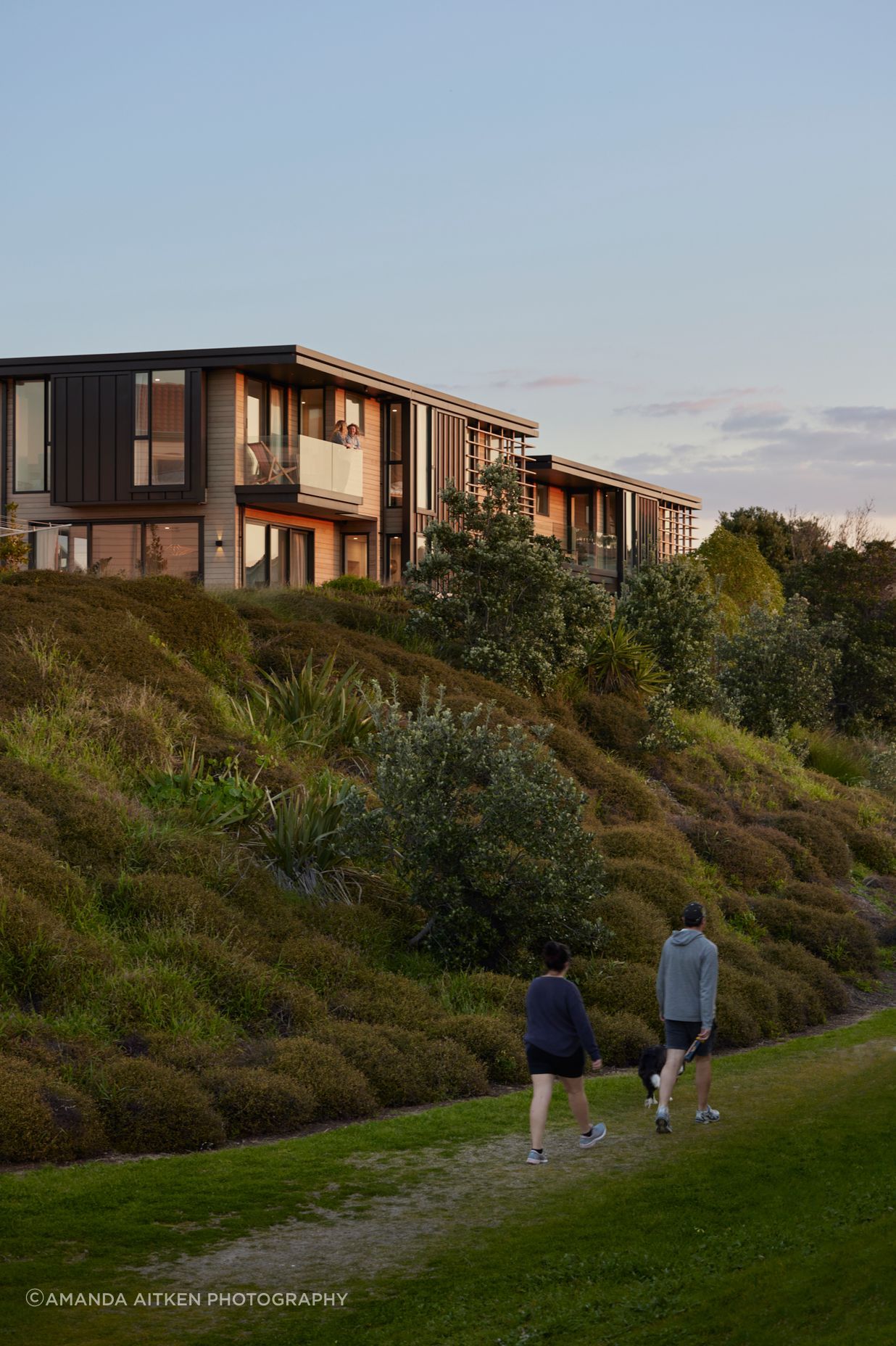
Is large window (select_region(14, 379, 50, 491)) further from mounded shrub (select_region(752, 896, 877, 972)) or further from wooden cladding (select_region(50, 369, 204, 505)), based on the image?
mounded shrub (select_region(752, 896, 877, 972))

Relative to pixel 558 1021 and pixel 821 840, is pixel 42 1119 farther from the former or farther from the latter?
pixel 821 840

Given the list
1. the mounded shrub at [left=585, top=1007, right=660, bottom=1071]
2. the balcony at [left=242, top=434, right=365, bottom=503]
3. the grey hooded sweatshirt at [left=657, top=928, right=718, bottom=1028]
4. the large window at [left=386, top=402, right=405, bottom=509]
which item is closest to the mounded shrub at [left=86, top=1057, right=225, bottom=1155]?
the grey hooded sweatshirt at [left=657, top=928, right=718, bottom=1028]

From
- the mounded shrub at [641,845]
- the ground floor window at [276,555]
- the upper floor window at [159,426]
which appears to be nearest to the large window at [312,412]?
the ground floor window at [276,555]

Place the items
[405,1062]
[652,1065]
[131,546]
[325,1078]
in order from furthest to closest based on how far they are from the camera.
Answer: [131,546], [405,1062], [325,1078], [652,1065]

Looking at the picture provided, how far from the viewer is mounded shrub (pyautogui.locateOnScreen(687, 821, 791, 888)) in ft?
65.6

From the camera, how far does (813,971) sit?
1673cm

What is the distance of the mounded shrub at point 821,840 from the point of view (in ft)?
73.4

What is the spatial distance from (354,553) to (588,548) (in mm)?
14513

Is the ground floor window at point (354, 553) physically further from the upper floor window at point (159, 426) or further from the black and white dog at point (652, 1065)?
the black and white dog at point (652, 1065)

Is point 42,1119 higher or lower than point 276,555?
lower

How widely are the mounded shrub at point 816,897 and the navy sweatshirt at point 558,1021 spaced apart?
11.1 metres

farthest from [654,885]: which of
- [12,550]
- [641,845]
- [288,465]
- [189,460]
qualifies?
[189,460]

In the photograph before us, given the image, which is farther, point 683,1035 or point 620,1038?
point 620,1038

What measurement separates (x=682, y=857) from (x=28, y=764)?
348 inches
